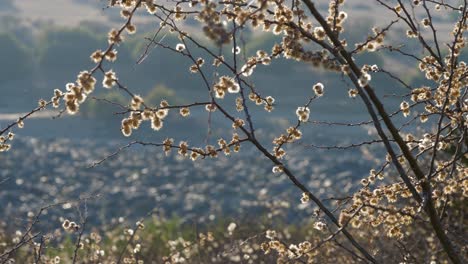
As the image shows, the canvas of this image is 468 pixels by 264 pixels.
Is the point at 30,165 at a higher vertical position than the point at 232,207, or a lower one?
higher

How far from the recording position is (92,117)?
2862cm

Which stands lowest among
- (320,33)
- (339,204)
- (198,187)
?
(339,204)

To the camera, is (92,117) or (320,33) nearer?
(320,33)

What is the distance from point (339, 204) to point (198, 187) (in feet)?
57.0

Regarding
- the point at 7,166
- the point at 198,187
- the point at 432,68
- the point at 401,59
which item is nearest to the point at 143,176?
the point at 198,187

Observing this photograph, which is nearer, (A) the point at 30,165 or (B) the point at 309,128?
(A) the point at 30,165

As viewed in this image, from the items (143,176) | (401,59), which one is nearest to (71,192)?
(143,176)

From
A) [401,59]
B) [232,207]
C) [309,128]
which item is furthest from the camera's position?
[401,59]

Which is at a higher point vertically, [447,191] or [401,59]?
[401,59]

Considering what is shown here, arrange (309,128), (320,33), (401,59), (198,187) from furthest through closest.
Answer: (401,59) < (309,128) < (198,187) < (320,33)

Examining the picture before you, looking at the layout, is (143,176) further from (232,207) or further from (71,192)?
(232,207)

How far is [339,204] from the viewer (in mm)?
3600

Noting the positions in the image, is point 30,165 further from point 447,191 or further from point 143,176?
point 447,191

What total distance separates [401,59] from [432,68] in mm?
27949
